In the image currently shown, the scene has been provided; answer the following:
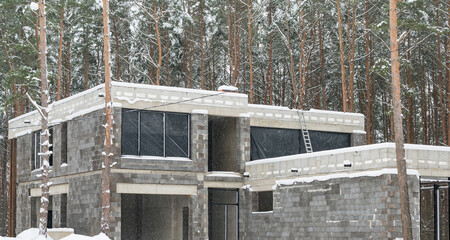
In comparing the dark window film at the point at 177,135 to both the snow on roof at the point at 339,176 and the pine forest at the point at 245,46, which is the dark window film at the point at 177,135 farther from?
the pine forest at the point at 245,46

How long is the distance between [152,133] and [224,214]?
5647mm

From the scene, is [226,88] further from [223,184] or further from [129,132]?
[129,132]

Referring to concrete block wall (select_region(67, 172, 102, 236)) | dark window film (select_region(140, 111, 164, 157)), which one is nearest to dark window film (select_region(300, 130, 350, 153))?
dark window film (select_region(140, 111, 164, 157))

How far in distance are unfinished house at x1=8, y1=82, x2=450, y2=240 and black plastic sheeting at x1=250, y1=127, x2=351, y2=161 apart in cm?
5

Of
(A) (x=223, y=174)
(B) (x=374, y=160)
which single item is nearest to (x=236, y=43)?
(A) (x=223, y=174)

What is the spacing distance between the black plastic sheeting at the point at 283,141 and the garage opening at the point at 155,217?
12.8 feet

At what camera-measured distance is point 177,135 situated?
2689 centimetres

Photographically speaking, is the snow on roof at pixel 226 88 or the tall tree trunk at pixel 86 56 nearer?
the snow on roof at pixel 226 88

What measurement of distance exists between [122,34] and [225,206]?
1857 centimetres

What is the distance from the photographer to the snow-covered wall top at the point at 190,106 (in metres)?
25.9

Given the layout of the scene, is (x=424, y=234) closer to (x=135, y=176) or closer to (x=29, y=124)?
(x=135, y=176)

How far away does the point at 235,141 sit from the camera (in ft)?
94.2

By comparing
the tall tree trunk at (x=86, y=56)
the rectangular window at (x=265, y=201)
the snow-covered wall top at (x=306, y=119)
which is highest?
the tall tree trunk at (x=86, y=56)

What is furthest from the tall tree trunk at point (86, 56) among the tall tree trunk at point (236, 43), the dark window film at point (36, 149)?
the tall tree trunk at point (236, 43)
